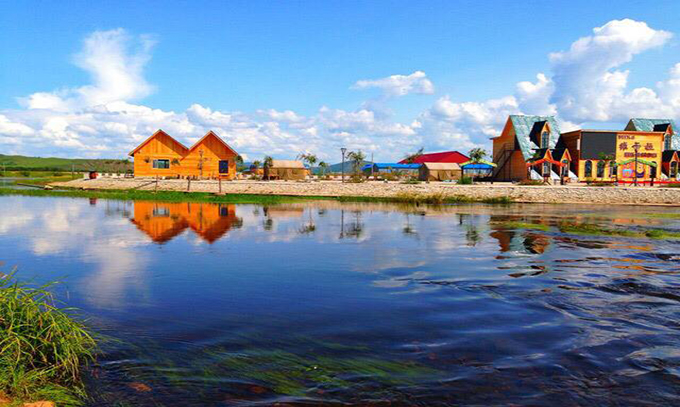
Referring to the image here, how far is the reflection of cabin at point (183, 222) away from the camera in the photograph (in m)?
21.0

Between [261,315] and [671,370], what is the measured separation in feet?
22.5

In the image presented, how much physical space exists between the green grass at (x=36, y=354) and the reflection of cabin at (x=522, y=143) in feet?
195

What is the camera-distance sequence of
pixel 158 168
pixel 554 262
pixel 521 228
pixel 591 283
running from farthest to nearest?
pixel 158 168 → pixel 521 228 → pixel 554 262 → pixel 591 283

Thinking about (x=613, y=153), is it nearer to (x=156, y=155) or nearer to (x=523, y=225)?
(x=523, y=225)

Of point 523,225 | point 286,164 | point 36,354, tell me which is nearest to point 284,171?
point 286,164

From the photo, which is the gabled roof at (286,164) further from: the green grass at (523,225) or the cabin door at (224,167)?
the green grass at (523,225)

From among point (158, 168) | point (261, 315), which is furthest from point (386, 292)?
point (158, 168)

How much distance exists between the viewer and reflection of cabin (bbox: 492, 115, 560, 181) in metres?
61.7

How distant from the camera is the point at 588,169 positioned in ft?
196

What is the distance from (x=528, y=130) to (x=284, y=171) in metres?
35.2

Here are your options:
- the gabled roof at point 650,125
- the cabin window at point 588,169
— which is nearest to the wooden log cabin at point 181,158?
the cabin window at point 588,169

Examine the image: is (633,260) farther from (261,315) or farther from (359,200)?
(359,200)

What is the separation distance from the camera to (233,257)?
15602mm

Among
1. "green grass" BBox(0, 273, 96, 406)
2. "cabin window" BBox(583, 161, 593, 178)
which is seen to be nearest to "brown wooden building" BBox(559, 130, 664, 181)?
"cabin window" BBox(583, 161, 593, 178)
